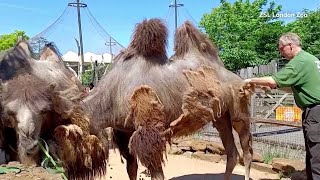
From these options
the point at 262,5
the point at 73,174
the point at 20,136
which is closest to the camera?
the point at 20,136

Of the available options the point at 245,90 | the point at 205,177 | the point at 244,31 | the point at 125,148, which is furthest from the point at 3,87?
the point at 244,31

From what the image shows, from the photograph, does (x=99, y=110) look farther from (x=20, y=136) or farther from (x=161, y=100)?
(x=20, y=136)

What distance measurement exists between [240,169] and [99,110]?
3.61m

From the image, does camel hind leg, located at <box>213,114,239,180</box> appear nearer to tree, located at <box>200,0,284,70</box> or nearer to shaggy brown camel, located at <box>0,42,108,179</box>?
shaggy brown camel, located at <box>0,42,108,179</box>

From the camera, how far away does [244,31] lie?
85.5 ft

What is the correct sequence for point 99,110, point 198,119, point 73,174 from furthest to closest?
point 198,119, point 99,110, point 73,174

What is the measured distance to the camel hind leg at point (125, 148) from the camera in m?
5.05

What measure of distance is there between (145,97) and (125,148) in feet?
3.32

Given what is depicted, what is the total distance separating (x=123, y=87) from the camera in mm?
4527

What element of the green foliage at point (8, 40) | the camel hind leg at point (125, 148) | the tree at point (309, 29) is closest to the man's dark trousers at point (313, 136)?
the camel hind leg at point (125, 148)

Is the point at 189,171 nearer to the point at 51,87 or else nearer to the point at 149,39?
the point at 149,39

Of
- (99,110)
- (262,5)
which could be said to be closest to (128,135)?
(99,110)

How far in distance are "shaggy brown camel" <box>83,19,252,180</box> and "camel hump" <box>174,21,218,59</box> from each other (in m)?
0.07

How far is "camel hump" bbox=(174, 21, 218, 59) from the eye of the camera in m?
5.43
